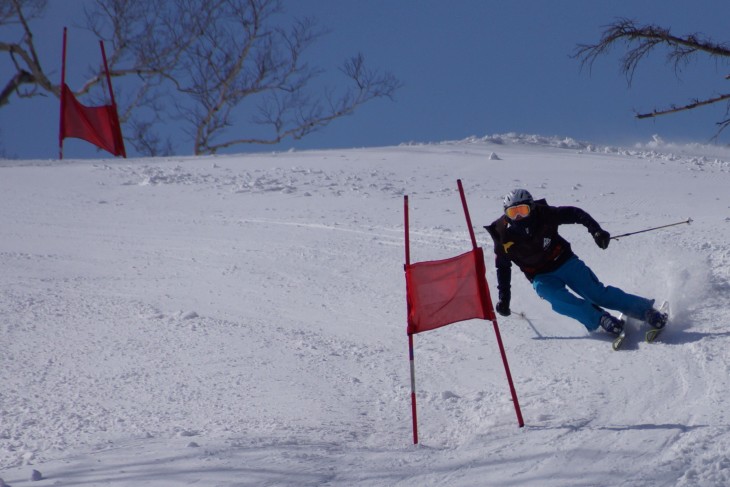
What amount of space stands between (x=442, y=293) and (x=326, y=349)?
228cm

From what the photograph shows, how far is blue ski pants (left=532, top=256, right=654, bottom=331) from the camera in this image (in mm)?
7371

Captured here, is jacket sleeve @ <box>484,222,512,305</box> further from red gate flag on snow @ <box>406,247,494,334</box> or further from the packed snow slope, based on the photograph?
red gate flag on snow @ <box>406,247,494,334</box>

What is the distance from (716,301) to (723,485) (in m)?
3.71

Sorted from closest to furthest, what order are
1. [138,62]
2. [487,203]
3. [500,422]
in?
1. [500,422]
2. [487,203]
3. [138,62]

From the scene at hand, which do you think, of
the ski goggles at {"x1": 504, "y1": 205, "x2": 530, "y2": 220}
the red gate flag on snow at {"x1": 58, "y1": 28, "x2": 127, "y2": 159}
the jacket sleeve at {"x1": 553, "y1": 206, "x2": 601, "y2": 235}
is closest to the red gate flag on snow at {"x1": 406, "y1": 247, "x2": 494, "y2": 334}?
the ski goggles at {"x1": 504, "y1": 205, "x2": 530, "y2": 220}

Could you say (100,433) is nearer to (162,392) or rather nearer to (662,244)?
(162,392)

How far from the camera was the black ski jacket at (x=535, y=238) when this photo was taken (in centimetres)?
748

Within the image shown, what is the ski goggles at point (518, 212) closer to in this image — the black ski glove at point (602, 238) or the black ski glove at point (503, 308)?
the black ski glove at point (602, 238)

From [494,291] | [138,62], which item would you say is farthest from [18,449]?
[138,62]

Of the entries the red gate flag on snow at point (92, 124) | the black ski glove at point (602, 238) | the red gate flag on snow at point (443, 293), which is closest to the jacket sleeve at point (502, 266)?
the black ski glove at point (602, 238)

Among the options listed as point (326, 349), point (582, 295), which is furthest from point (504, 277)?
point (326, 349)

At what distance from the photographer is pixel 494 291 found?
9.21m

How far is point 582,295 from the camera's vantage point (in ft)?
25.2

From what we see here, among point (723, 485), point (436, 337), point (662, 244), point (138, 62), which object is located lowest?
point (723, 485)
